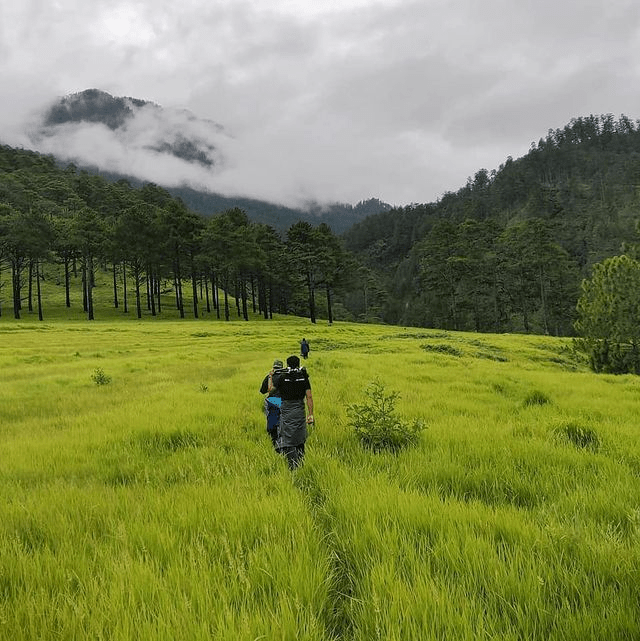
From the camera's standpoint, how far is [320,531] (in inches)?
150

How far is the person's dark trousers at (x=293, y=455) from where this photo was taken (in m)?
6.16

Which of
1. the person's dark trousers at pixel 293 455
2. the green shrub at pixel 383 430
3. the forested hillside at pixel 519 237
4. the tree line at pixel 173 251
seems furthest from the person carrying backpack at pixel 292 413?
the forested hillside at pixel 519 237

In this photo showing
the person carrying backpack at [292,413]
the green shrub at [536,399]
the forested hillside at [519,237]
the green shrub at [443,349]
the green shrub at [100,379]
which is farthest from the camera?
the forested hillside at [519,237]

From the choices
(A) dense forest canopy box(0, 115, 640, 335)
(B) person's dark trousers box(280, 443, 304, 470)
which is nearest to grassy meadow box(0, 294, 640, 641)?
(B) person's dark trousers box(280, 443, 304, 470)

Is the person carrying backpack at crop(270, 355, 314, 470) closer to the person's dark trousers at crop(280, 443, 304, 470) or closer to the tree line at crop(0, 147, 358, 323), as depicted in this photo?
the person's dark trousers at crop(280, 443, 304, 470)

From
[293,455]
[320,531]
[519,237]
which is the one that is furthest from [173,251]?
[320,531]

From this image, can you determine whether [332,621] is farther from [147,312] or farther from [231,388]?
[147,312]

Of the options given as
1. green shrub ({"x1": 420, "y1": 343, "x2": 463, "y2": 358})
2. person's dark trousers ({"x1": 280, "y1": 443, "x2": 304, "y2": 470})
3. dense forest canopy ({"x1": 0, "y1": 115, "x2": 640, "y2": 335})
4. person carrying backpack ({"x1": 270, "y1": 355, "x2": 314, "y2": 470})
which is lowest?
green shrub ({"x1": 420, "y1": 343, "x2": 463, "y2": 358})

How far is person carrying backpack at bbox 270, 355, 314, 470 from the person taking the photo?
20.8 ft

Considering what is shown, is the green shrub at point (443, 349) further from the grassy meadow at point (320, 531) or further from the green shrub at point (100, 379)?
the green shrub at point (100, 379)

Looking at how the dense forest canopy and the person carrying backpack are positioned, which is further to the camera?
the dense forest canopy

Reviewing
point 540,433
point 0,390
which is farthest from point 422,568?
point 0,390

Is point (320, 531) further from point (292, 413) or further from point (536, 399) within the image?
point (536, 399)

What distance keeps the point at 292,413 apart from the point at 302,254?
5218cm
